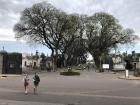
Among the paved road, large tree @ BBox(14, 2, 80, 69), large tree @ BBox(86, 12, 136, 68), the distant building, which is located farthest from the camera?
Answer: large tree @ BBox(86, 12, 136, 68)

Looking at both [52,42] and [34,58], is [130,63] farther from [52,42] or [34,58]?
[34,58]

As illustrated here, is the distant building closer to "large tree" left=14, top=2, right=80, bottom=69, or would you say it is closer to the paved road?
"large tree" left=14, top=2, right=80, bottom=69

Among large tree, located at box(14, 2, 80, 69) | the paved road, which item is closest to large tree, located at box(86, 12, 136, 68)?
large tree, located at box(14, 2, 80, 69)

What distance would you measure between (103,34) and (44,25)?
965 inches

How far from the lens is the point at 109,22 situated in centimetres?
12281

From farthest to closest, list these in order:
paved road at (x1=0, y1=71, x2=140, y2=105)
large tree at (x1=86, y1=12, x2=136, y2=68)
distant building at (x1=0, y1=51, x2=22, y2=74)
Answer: large tree at (x1=86, y1=12, x2=136, y2=68), distant building at (x1=0, y1=51, x2=22, y2=74), paved road at (x1=0, y1=71, x2=140, y2=105)

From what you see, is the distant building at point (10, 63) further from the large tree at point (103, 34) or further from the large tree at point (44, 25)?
the large tree at point (103, 34)

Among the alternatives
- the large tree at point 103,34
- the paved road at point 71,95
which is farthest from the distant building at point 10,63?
the large tree at point 103,34

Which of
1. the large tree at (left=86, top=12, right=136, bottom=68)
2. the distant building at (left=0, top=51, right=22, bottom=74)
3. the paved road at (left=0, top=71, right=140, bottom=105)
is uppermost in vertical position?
the large tree at (left=86, top=12, right=136, bottom=68)

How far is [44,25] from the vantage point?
340ft

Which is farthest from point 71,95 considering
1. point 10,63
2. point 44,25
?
point 44,25

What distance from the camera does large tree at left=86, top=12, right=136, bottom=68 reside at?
12156cm

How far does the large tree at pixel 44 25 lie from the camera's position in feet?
339

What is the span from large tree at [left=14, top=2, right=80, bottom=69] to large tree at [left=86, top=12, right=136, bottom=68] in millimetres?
16023
